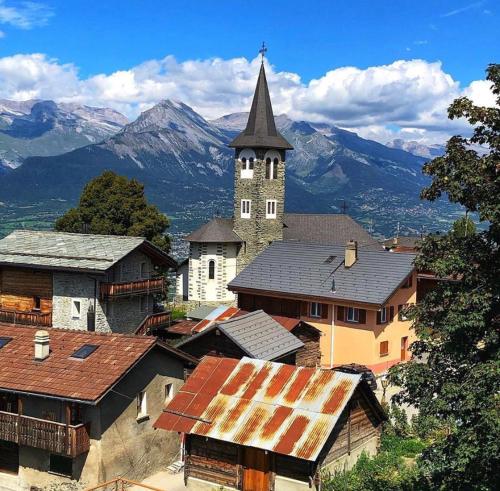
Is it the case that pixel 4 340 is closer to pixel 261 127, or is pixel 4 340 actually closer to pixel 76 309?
pixel 76 309

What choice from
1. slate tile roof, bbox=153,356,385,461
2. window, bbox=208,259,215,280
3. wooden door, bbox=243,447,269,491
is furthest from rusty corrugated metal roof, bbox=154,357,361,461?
window, bbox=208,259,215,280

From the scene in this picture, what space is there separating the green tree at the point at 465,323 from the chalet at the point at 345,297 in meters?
20.4

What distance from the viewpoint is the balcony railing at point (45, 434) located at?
21.8m

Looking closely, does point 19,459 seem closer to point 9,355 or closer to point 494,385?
point 9,355

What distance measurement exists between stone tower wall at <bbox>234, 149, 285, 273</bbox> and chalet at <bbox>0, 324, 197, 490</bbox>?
31.7 metres

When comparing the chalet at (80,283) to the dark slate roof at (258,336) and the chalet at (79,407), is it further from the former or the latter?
the chalet at (79,407)

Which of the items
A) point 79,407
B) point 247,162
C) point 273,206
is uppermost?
point 247,162

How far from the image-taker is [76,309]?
122 feet

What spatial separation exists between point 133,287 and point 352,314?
1284cm

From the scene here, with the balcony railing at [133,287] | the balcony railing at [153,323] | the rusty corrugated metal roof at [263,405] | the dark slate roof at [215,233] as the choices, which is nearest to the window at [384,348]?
the balcony railing at [153,323]

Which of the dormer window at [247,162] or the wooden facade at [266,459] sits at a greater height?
the dormer window at [247,162]

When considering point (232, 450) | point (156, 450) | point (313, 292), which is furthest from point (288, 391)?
point (313, 292)

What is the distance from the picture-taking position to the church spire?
190 feet

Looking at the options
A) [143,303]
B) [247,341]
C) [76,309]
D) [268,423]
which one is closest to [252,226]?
[143,303]
